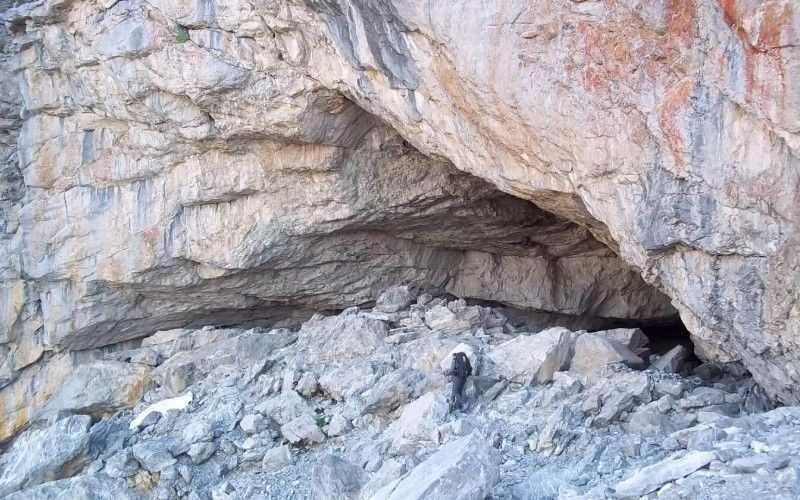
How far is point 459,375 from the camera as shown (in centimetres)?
883

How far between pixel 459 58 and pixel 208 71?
15.5 ft

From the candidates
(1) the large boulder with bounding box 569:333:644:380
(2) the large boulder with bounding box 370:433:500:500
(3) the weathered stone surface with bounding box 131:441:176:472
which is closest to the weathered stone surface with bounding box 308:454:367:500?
(2) the large boulder with bounding box 370:433:500:500

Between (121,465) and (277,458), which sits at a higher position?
(277,458)

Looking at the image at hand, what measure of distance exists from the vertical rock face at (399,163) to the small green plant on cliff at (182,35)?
0.20 ft

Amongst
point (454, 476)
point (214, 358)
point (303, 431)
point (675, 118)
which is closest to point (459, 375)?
point (303, 431)

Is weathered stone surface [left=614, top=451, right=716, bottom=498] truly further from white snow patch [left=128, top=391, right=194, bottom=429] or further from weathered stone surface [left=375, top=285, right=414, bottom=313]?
weathered stone surface [left=375, top=285, right=414, bottom=313]

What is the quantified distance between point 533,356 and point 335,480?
3395 millimetres

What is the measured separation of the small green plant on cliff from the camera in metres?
11.0

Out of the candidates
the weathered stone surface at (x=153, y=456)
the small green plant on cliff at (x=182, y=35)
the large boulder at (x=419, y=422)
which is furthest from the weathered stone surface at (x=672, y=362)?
the small green plant on cliff at (x=182, y=35)

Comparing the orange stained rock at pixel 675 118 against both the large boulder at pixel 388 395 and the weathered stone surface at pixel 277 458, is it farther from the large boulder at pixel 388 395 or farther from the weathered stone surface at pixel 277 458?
the weathered stone surface at pixel 277 458

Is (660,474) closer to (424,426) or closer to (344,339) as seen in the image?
(424,426)

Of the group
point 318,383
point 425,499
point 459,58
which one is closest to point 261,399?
point 318,383

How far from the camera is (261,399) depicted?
1015cm

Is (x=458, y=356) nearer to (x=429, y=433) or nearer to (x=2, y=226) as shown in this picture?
(x=429, y=433)
